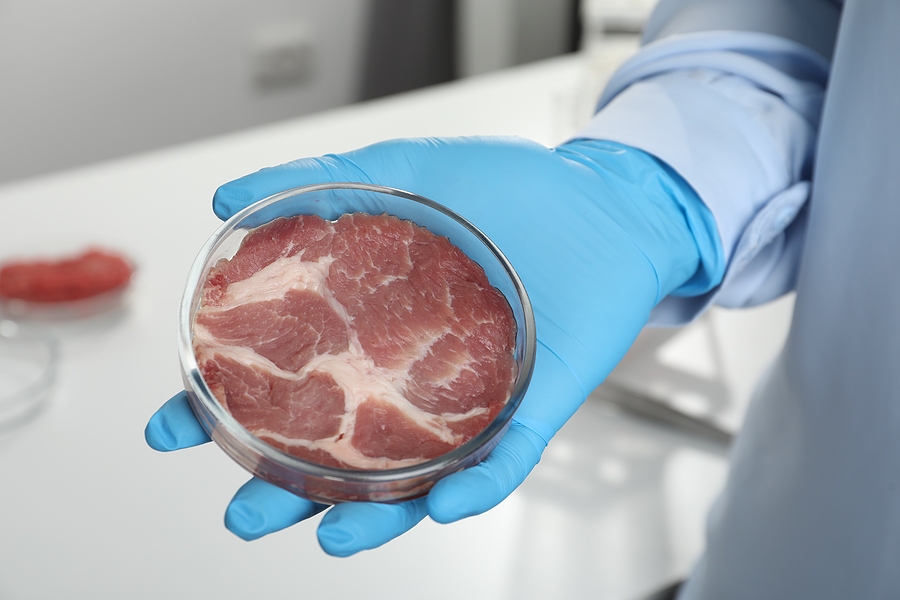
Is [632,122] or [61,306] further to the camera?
[61,306]

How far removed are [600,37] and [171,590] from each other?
6.21ft

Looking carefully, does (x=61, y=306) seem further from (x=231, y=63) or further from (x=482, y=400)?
(x=231, y=63)

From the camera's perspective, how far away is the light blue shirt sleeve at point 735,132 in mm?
903

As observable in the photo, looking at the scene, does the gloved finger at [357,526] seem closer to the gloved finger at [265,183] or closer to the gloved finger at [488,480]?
the gloved finger at [488,480]

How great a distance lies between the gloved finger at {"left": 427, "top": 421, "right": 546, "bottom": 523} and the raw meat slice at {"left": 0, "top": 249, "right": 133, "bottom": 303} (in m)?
0.84

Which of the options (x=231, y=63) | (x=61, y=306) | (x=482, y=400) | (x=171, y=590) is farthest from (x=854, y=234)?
(x=231, y=63)

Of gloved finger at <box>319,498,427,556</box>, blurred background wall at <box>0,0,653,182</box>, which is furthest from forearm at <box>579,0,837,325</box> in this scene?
blurred background wall at <box>0,0,653,182</box>

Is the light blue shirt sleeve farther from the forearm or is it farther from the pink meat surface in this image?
the pink meat surface

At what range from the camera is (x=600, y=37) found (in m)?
2.22

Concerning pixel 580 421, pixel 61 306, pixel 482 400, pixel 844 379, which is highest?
pixel 482 400

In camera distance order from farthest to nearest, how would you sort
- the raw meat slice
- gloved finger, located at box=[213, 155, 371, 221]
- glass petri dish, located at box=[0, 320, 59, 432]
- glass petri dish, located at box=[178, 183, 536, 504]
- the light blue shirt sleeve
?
the raw meat slice, glass petri dish, located at box=[0, 320, 59, 432], the light blue shirt sleeve, gloved finger, located at box=[213, 155, 371, 221], glass petri dish, located at box=[178, 183, 536, 504]

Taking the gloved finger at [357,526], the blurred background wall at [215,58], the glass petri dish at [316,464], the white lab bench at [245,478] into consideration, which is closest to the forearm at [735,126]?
the white lab bench at [245,478]

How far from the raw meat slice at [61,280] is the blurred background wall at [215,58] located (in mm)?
1372

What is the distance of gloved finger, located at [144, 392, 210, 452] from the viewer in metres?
0.61
